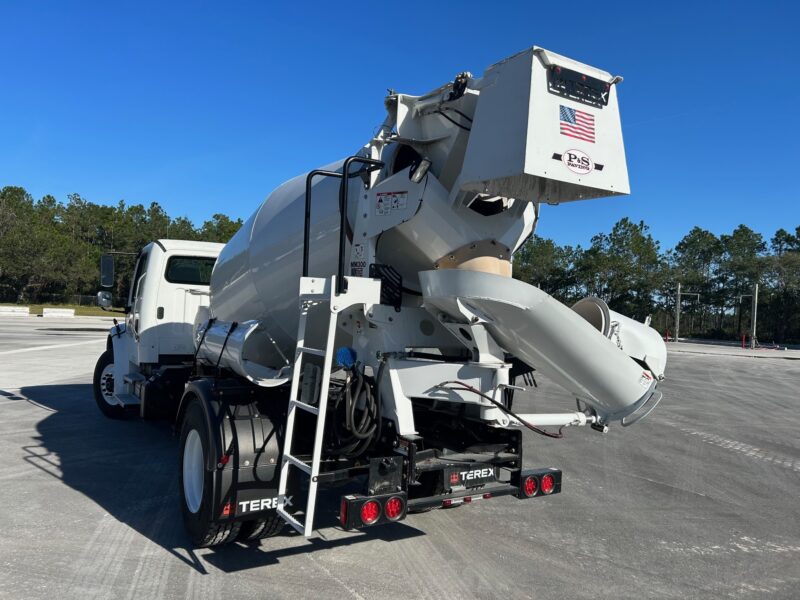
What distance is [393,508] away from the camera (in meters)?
3.71

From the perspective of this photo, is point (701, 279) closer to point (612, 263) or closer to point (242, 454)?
point (612, 263)

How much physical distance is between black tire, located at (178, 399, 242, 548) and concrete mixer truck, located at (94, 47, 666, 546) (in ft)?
0.07

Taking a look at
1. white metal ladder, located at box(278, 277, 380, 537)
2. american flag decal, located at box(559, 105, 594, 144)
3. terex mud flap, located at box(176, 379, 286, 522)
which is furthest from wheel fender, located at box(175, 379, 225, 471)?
american flag decal, located at box(559, 105, 594, 144)

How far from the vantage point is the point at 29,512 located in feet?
16.8

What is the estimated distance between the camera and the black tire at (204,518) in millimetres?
4172

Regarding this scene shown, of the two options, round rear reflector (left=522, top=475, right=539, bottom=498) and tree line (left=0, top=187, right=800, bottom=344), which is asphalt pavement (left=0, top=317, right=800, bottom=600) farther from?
tree line (left=0, top=187, right=800, bottom=344)

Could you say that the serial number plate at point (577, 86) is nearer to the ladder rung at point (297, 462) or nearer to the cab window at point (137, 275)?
the ladder rung at point (297, 462)

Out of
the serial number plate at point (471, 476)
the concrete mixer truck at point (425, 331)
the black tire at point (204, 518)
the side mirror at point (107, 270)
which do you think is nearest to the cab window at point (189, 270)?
the side mirror at point (107, 270)

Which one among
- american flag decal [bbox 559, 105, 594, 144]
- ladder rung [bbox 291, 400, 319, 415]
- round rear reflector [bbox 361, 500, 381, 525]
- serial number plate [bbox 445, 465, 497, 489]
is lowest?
round rear reflector [bbox 361, 500, 381, 525]

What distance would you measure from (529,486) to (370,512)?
137cm

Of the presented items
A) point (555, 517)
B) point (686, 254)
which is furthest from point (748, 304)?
point (555, 517)

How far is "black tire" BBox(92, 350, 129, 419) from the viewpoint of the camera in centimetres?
927

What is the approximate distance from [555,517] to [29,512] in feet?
15.2

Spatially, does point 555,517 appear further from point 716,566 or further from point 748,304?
point 748,304
